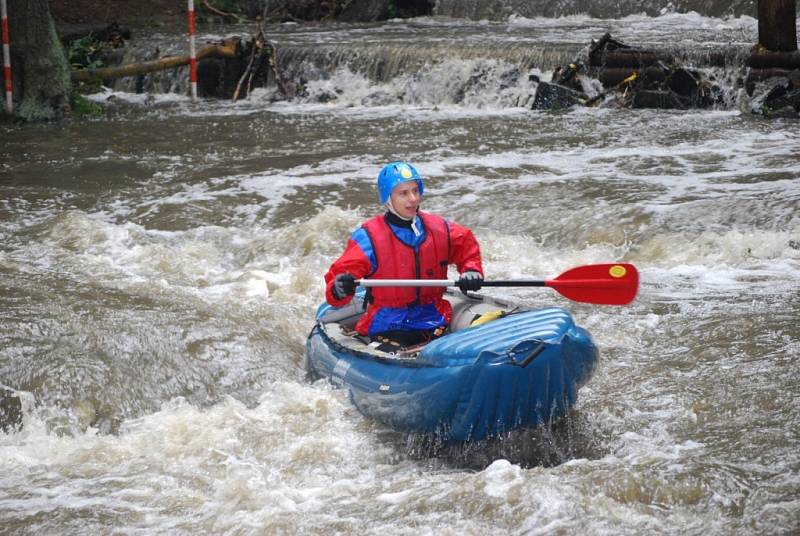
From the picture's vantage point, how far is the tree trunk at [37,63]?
12.1 m

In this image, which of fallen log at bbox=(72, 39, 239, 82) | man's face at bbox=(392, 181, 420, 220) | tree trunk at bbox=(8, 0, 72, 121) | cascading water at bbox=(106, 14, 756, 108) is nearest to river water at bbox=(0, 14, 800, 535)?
tree trunk at bbox=(8, 0, 72, 121)

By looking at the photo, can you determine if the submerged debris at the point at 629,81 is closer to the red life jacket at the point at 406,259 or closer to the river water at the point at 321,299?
the river water at the point at 321,299

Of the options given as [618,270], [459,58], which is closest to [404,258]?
[618,270]

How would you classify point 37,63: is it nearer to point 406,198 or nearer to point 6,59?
point 6,59

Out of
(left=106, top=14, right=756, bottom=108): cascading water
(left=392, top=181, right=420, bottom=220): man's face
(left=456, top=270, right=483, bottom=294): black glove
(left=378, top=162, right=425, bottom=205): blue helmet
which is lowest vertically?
(left=106, top=14, right=756, bottom=108): cascading water

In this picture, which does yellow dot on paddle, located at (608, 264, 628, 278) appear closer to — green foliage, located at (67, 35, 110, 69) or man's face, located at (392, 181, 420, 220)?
man's face, located at (392, 181, 420, 220)

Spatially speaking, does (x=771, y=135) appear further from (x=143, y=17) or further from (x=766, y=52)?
(x=143, y=17)

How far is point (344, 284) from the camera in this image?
448 cm

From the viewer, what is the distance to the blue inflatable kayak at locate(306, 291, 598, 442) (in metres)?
3.98

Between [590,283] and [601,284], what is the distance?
0.05m

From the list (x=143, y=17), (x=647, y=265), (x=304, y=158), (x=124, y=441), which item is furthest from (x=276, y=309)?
(x=143, y=17)

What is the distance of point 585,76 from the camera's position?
12.7 meters

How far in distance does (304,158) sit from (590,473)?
272 inches

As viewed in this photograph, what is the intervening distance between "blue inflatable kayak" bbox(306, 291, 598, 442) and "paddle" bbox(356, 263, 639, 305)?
0.23 m
